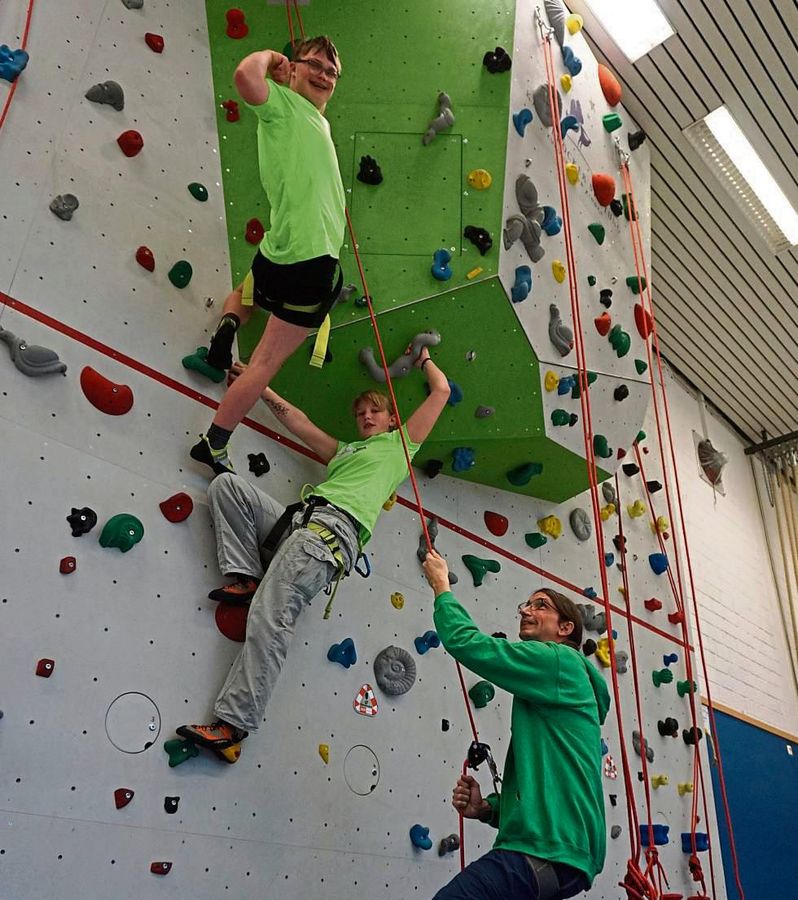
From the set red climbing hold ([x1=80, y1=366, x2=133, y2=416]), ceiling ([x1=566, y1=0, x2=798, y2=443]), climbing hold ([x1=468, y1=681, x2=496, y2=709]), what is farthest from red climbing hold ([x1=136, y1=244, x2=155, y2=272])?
ceiling ([x1=566, y1=0, x2=798, y2=443])

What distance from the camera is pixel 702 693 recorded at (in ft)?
18.2

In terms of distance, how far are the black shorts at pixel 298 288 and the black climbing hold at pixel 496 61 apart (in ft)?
4.30

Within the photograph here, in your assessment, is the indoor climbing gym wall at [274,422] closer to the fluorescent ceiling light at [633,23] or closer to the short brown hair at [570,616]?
the short brown hair at [570,616]

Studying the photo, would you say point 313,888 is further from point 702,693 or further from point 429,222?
point 702,693

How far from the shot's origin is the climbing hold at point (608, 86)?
4.49m

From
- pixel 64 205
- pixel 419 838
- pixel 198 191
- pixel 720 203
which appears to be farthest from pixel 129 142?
pixel 720 203

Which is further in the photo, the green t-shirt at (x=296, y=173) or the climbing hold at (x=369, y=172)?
the climbing hold at (x=369, y=172)

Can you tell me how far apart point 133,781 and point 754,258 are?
547 cm

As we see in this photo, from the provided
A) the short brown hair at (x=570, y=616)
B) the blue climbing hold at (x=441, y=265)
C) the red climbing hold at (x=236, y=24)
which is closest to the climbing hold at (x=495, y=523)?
the blue climbing hold at (x=441, y=265)

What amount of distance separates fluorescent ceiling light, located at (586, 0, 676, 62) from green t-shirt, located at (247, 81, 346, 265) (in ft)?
9.19

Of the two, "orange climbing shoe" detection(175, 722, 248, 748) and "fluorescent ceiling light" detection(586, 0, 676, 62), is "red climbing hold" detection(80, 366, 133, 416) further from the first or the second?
"fluorescent ceiling light" detection(586, 0, 676, 62)

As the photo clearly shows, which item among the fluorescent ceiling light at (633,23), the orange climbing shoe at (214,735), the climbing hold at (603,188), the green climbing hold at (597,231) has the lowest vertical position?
the orange climbing shoe at (214,735)

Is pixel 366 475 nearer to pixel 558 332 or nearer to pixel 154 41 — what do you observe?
pixel 558 332

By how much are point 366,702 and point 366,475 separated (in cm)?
84
